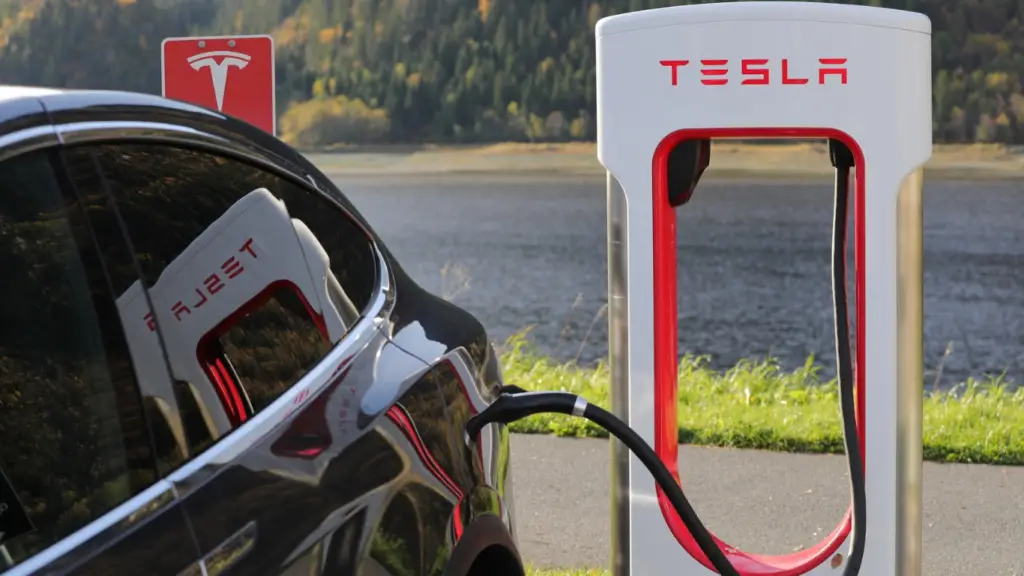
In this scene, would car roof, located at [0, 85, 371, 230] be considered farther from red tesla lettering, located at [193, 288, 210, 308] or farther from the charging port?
the charging port

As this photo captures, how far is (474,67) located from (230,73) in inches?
1693

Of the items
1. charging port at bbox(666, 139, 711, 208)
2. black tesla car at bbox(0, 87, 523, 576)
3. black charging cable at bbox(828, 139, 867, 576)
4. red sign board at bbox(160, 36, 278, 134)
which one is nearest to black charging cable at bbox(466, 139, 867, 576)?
black charging cable at bbox(828, 139, 867, 576)

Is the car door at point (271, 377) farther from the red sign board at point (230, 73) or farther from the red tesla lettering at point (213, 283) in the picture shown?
the red sign board at point (230, 73)

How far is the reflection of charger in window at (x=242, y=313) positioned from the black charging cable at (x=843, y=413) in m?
0.49

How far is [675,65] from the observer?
277 cm

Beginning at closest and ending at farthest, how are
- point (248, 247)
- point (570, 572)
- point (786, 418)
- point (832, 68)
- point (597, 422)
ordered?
point (248, 247), point (597, 422), point (832, 68), point (570, 572), point (786, 418)

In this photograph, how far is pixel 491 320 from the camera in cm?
2484

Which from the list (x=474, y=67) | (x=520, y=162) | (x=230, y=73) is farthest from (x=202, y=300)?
(x=520, y=162)

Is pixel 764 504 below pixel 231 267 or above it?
below

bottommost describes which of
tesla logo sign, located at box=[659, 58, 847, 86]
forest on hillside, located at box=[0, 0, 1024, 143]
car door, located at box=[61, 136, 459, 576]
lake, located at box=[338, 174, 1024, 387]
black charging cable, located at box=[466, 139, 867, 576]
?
lake, located at box=[338, 174, 1024, 387]

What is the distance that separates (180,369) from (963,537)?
11.4 feet

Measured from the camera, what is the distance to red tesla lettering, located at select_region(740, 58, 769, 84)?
8.96ft

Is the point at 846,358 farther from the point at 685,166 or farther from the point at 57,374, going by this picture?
the point at 57,374

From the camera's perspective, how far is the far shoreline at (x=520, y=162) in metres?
44.6
